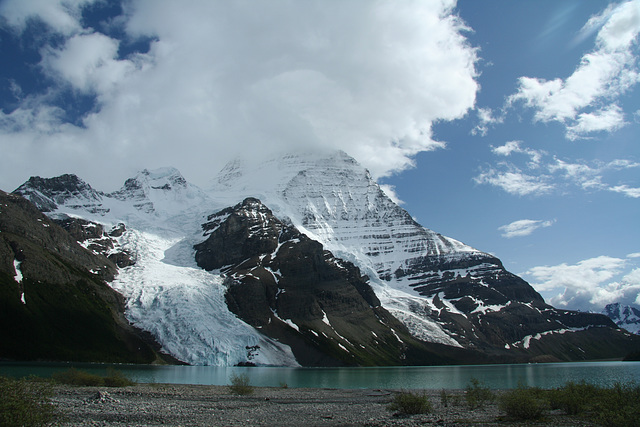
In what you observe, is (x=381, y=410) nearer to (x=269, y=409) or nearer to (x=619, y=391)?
(x=269, y=409)

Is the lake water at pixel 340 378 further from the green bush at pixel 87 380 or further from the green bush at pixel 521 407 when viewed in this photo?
the green bush at pixel 521 407

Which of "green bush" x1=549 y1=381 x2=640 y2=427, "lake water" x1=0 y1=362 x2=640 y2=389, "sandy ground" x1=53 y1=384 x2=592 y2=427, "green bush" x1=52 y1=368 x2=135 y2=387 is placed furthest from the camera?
"lake water" x1=0 y1=362 x2=640 y2=389

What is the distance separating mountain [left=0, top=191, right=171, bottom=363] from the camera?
139m

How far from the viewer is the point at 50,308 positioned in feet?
516

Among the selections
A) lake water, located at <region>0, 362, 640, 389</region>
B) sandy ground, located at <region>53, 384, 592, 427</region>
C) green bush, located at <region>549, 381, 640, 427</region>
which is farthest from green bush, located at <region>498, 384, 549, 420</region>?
lake water, located at <region>0, 362, 640, 389</region>

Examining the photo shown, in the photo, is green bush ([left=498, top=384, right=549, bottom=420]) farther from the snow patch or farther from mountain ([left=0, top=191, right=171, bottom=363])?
the snow patch

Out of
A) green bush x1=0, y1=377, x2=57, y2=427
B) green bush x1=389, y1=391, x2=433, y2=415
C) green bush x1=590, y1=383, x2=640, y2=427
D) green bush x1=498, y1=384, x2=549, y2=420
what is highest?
green bush x1=0, y1=377, x2=57, y2=427

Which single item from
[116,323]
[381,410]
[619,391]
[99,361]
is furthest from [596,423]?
[116,323]

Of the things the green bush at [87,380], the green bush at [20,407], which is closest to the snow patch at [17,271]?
the green bush at [87,380]

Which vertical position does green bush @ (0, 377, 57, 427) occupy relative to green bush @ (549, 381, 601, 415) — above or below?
above

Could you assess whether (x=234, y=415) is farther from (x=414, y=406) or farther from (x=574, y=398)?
(x=574, y=398)

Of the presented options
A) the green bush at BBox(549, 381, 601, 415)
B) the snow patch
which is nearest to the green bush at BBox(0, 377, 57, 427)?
the green bush at BBox(549, 381, 601, 415)

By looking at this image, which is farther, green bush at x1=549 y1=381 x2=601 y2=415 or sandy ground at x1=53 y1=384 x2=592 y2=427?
green bush at x1=549 y1=381 x2=601 y2=415

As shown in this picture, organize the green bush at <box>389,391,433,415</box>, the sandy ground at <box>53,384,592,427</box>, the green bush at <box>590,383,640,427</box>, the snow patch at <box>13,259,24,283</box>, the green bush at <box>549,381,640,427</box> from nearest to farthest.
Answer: the green bush at <box>590,383,640,427</box>
the green bush at <box>549,381,640,427</box>
the sandy ground at <box>53,384,592,427</box>
the green bush at <box>389,391,433,415</box>
the snow patch at <box>13,259,24,283</box>
